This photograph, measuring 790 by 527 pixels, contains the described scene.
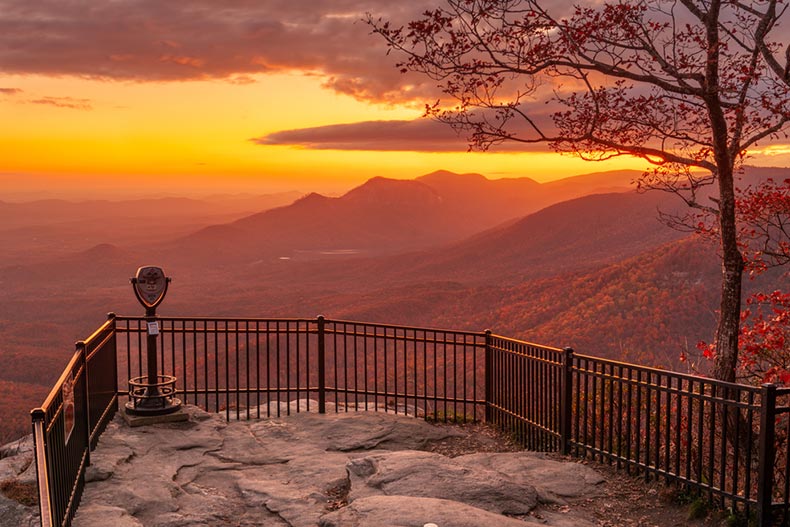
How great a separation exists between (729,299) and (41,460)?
8.53m

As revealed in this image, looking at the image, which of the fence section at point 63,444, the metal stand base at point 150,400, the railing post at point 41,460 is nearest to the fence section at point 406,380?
the metal stand base at point 150,400

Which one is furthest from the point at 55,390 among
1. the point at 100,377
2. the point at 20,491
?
the point at 100,377

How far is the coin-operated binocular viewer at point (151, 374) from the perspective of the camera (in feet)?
30.7

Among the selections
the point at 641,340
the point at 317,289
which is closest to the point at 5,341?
the point at 317,289

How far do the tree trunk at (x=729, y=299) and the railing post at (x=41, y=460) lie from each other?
8291 mm

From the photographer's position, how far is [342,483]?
289 inches

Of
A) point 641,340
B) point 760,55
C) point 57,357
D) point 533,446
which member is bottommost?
point 57,357

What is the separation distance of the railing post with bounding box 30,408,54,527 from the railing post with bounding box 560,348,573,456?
5.80 m

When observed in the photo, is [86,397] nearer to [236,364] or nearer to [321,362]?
[236,364]

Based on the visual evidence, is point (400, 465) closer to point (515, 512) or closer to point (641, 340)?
point (515, 512)

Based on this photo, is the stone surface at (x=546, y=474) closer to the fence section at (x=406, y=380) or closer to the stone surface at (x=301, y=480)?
the stone surface at (x=301, y=480)

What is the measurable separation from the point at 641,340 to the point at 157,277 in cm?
6917

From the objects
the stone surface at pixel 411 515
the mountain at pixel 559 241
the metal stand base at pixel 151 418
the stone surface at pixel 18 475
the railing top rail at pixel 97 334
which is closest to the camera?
the stone surface at pixel 411 515

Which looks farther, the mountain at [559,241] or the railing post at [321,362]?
the mountain at [559,241]
